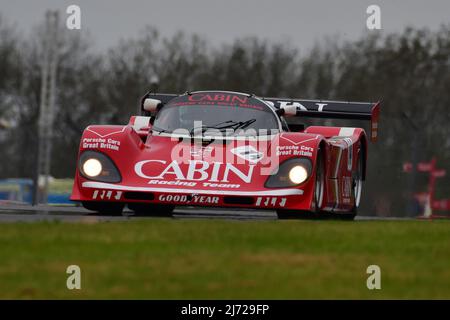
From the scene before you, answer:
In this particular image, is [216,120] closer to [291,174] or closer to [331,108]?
[291,174]

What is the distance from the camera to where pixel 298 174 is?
1238cm

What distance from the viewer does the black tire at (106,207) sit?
42.3ft

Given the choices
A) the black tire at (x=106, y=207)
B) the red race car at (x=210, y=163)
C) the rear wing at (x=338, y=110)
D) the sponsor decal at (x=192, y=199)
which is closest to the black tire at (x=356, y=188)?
the rear wing at (x=338, y=110)

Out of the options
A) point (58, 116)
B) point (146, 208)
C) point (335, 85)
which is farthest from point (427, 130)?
point (146, 208)

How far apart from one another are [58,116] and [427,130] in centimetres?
1196

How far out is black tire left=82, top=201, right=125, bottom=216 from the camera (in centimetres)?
1290

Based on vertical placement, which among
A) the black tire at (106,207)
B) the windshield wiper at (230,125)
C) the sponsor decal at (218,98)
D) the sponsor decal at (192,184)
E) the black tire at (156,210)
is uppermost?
the sponsor decal at (218,98)

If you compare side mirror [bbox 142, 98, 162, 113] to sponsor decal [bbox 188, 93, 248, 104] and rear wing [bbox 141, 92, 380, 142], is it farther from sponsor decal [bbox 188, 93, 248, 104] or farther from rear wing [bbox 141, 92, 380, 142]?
sponsor decal [bbox 188, 93, 248, 104]

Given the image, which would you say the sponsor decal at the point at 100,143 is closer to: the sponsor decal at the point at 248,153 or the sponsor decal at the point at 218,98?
the sponsor decal at the point at 248,153

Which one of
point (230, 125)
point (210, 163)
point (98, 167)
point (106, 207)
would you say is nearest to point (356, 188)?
point (230, 125)

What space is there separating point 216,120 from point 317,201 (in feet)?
4.70

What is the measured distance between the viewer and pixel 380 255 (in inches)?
307

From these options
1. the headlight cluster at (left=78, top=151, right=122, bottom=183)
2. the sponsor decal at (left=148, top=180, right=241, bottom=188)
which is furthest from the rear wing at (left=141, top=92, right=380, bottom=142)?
the sponsor decal at (left=148, top=180, right=241, bottom=188)
